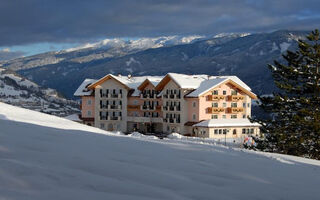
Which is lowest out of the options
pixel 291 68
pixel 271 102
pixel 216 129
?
pixel 216 129

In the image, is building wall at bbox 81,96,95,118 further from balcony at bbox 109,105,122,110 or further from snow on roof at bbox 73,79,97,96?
balcony at bbox 109,105,122,110

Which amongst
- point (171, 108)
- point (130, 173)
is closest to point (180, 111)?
point (171, 108)

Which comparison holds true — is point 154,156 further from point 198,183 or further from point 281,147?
point 281,147

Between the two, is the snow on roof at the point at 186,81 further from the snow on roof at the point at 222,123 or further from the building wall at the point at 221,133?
the building wall at the point at 221,133

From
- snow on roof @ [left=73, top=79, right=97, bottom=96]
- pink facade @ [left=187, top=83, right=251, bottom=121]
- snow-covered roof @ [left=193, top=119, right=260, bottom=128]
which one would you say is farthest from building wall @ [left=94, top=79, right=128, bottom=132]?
snow-covered roof @ [left=193, top=119, right=260, bottom=128]

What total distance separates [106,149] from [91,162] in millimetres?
2320

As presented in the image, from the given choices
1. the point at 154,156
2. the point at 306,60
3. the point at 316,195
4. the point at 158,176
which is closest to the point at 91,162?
the point at 158,176

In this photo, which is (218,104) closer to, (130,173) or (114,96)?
(114,96)

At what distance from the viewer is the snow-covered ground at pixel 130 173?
653cm

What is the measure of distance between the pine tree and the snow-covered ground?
19.7m

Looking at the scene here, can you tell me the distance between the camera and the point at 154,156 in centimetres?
1059

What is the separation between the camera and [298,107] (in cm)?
3297

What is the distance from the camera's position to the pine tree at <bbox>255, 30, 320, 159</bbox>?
30.5m

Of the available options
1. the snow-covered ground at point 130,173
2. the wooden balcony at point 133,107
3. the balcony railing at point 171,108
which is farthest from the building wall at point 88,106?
the snow-covered ground at point 130,173
